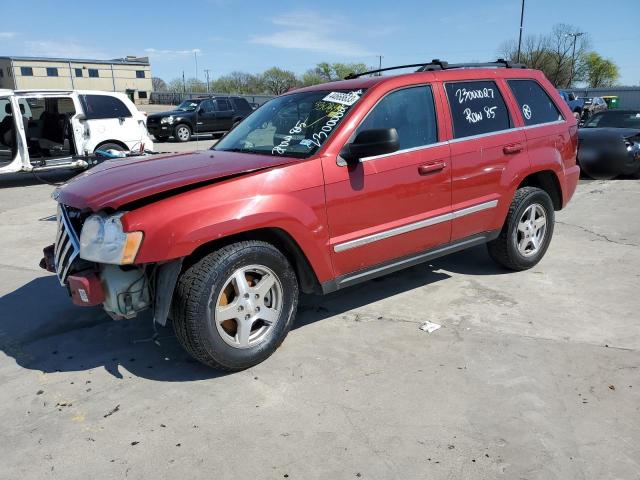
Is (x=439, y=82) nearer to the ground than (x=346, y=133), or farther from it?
farther from it

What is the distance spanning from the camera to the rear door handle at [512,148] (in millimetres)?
4566

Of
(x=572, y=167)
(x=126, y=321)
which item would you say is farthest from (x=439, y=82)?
(x=126, y=321)

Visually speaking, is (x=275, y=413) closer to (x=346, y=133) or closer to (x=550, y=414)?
(x=550, y=414)

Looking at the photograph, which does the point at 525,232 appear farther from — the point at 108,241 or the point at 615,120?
the point at 615,120

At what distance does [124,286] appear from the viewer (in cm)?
317

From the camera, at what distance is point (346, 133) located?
3703mm

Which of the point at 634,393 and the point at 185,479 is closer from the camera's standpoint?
the point at 185,479

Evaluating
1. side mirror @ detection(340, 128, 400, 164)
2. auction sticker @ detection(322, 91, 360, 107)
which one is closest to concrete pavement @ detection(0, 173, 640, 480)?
side mirror @ detection(340, 128, 400, 164)

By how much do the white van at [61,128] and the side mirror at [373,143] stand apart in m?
8.02

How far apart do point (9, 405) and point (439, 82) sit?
3.82m

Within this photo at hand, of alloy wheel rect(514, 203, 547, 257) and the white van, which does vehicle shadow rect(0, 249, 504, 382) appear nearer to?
alloy wheel rect(514, 203, 547, 257)

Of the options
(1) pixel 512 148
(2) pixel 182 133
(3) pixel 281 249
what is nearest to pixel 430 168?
(1) pixel 512 148

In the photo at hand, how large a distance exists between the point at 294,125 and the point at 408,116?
34.9 inches

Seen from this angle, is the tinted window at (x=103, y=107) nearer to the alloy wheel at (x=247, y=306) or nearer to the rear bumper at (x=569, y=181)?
the alloy wheel at (x=247, y=306)
